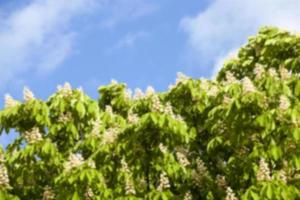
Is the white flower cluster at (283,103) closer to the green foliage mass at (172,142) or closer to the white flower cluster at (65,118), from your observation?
the green foliage mass at (172,142)

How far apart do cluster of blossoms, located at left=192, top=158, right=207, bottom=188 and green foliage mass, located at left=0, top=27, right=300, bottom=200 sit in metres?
0.02

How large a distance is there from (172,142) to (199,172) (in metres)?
1.97

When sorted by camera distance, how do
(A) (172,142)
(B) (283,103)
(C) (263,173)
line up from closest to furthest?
(C) (263,173) < (B) (283,103) < (A) (172,142)

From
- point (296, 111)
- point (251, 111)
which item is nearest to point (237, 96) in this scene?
point (251, 111)

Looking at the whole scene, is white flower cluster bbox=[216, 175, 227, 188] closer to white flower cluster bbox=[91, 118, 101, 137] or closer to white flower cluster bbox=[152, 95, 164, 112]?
white flower cluster bbox=[152, 95, 164, 112]

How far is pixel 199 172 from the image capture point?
15500 mm

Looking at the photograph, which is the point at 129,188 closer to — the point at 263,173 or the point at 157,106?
the point at 157,106

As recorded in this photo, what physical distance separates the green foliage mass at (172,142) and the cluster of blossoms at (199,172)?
0.02 meters

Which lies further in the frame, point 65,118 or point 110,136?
point 65,118

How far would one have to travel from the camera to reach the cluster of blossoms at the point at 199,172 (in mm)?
15281

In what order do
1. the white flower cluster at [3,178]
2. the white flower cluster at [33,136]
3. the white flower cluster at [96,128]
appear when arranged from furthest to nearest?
1. the white flower cluster at [96,128]
2. the white flower cluster at [33,136]
3. the white flower cluster at [3,178]

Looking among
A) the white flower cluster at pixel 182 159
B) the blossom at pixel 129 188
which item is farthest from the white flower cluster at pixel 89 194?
the white flower cluster at pixel 182 159

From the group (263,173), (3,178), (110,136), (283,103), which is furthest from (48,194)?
(283,103)

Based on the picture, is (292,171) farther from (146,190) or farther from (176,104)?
(176,104)
